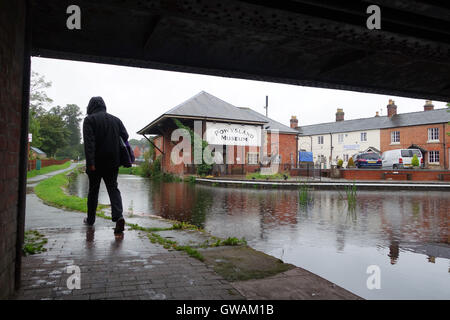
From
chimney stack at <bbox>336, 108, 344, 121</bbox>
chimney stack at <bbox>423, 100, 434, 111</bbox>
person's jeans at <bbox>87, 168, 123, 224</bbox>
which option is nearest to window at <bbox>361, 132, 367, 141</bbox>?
chimney stack at <bbox>423, 100, 434, 111</bbox>

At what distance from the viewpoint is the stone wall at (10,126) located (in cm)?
205

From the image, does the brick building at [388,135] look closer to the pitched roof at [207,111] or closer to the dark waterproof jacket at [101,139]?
the pitched roof at [207,111]

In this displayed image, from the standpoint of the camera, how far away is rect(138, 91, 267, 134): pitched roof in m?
24.2

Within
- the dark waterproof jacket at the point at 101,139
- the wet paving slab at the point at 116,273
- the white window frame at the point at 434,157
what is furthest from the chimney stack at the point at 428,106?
the wet paving slab at the point at 116,273

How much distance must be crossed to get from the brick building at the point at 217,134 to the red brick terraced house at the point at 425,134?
54.4 feet

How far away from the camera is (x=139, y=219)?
614 centimetres

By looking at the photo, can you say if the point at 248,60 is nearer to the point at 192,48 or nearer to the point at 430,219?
the point at 192,48

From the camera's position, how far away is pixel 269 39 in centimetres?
393

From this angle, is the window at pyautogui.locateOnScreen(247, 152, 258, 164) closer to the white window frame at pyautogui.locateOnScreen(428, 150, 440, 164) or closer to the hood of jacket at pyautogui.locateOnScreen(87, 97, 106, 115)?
the white window frame at pyautogui.locateOnScreen(428, 150, 440, 164)

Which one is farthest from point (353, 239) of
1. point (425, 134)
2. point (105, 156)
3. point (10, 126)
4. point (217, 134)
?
point (425, 134)

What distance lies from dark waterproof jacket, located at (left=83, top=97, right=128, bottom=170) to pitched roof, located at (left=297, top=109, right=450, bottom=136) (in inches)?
1281

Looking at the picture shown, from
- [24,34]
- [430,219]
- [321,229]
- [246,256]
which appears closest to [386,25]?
[246,256]
